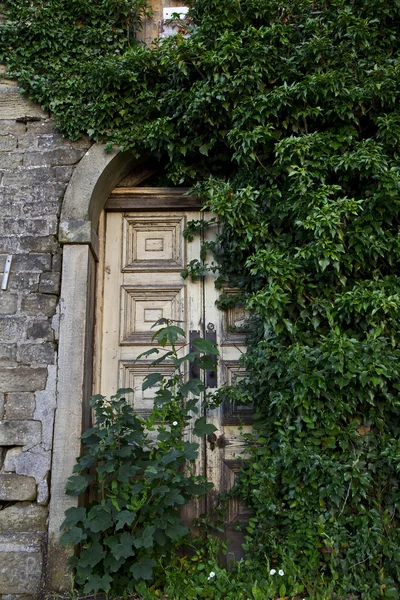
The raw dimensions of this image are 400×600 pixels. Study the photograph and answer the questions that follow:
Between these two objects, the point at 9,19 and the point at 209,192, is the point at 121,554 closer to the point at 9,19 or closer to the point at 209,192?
the point at 209,192

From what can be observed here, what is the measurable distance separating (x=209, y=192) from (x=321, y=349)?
1269 mm

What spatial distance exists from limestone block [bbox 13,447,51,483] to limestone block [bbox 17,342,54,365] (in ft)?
1.82

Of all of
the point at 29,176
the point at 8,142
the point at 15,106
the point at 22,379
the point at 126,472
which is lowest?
Answer: the point at 126,472

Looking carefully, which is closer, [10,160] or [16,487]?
[16,487]

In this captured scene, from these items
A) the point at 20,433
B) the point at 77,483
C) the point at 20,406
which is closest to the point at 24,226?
the point at 20,406

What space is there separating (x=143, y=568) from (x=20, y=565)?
80 cm

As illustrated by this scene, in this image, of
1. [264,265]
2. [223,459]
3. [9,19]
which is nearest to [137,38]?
[9,19]

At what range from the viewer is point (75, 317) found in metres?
3.86

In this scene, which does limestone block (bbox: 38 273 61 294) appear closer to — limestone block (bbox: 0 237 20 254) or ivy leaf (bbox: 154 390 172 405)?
limestone block (bbox: 0 237 20 254)

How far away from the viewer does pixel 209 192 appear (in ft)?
12.9

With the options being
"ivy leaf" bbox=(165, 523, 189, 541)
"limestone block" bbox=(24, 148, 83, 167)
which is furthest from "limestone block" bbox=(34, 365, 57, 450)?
"limestone block" bbox=(24, 148, 83, 167)

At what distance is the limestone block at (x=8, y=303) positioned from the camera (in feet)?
12.8

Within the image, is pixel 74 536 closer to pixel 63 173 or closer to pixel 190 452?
pixel 190 452

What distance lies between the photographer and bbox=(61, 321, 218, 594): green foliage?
126 inches
